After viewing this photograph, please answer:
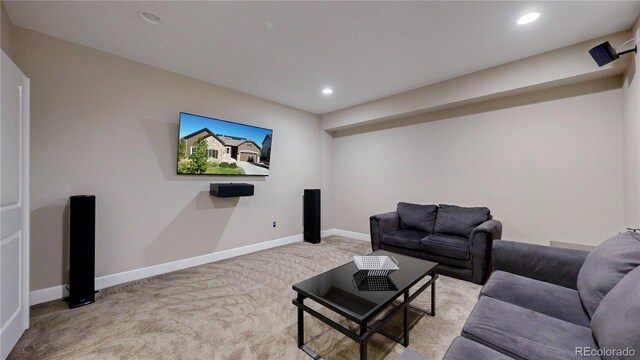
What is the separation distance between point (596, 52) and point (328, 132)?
13.4 ft

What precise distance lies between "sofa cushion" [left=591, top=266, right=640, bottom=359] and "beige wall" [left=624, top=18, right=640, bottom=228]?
72.6 inches

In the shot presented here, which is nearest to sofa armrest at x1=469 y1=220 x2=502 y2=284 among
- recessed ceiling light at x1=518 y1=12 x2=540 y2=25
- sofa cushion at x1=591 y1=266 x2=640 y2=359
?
sofa cushion at x1=591 y1=266 x2=640 y2=359

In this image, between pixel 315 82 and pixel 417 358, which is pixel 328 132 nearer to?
pixel 315 82

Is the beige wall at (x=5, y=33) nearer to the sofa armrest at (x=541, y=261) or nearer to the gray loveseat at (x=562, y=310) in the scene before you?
the gray loveseat at (x=562, y=310)

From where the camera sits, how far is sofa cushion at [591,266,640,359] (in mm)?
904

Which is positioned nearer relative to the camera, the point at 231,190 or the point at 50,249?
the point at 50,249

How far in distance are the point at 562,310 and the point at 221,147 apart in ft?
12.9

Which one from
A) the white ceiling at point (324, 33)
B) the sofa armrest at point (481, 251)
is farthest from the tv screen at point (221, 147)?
the sofa armrest at point (481, 251)

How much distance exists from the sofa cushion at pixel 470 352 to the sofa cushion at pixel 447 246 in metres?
2.04

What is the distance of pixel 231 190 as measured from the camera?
3.66 m

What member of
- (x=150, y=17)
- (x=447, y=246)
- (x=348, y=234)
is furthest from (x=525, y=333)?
(x=348, y=234)

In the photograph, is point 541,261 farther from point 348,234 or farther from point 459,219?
point 348,234

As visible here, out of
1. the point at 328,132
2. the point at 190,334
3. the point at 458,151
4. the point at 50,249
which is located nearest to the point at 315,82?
the point at 328,132

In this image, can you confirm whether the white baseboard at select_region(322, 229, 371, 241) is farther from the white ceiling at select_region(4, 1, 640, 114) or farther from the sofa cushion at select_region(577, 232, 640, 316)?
the sofa cushion at select_region(577, 232, 640, 316)
